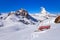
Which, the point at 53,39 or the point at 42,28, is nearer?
the point at 53,39

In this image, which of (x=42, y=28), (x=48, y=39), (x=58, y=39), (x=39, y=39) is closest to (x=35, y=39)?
(x=39, y=39)

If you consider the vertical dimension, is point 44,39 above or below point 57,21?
below

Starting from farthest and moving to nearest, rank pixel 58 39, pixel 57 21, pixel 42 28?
pixel 57 21, pixel 42 28, pixel 58 39

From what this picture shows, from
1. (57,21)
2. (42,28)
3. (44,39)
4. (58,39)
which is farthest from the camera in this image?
(57,21)

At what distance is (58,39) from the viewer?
10195 millimetres

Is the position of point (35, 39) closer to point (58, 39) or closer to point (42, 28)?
point (58, 39)

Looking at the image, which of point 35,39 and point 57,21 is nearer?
point 35,39

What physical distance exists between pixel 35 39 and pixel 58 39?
6.50ft

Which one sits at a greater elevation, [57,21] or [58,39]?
[57,21]

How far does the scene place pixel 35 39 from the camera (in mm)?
11492

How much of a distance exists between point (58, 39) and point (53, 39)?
0.42m

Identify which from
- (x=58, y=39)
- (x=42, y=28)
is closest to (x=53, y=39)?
(x=58, y=39)

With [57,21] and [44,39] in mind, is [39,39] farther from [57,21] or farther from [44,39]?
[57,21]

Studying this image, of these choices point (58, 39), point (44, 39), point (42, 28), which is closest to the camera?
point (58, 39)
